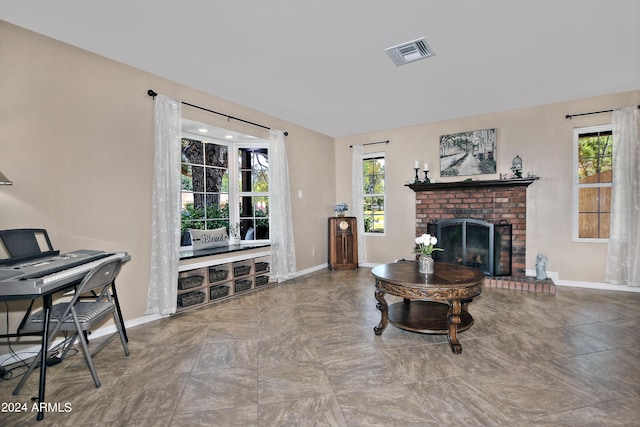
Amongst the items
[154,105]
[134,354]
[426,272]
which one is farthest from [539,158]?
[134,354]

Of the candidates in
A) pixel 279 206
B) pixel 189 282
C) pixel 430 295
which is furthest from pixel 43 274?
pixel 279 206

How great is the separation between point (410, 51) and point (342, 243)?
354 cm

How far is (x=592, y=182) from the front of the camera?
4293 millimetres

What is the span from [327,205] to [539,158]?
354 cm

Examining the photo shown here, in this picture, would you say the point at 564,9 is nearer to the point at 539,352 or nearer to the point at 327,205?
the point at 539,352

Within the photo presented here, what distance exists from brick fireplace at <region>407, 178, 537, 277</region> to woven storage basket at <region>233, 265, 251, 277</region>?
9.74 ft

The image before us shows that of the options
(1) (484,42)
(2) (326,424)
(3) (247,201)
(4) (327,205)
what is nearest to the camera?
(2) (326,424)

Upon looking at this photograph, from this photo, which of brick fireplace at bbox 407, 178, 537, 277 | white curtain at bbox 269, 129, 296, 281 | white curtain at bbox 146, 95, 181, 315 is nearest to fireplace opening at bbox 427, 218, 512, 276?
brick fireplace at bbox 407, 178, 537, 277

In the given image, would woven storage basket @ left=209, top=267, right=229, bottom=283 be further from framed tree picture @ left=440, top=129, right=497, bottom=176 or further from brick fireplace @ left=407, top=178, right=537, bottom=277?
framed tree picture @ left=440, top=129, right=497, bottom=176

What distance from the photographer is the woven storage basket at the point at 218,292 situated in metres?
3.81

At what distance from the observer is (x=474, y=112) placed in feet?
15.6

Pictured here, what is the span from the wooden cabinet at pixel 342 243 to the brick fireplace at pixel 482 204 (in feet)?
3.88

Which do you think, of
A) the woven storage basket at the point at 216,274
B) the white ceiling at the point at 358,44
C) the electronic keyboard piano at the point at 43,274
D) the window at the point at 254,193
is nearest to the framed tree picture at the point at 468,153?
the white ceiling at the point at 358,44

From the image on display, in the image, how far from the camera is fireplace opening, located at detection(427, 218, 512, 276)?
4.58 m
